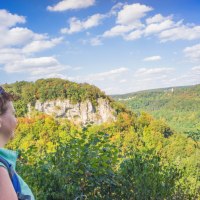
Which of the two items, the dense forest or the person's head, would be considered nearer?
the person's head

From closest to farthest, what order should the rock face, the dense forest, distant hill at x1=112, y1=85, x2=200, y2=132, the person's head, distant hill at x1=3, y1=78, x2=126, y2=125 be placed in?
the person's head < the dense forest < distant hill at x1=3, y1=78, x2=126, y2=125 < the rock face < distant hill at x1=112, y1=85, x2=200, y2=132

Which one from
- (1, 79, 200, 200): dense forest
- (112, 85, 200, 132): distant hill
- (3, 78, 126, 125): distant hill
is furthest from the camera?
(112, 85, 200, 132): distant hill

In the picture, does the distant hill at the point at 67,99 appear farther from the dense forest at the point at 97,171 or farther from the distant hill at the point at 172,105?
the dense forest at the point at 97,171

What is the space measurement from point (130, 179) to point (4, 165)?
3204mm

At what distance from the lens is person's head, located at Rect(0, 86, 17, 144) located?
1122mm

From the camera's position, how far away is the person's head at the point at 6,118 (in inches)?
44.2

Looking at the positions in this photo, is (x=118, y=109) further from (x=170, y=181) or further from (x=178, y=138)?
(x=170, y=181)

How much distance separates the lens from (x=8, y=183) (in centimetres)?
95

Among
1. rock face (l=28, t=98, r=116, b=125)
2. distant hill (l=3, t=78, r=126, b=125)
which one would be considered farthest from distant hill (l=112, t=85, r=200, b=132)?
rock face (l=28, t=98, r=116, b=125)

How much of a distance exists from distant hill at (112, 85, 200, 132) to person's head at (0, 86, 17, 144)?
113851 millimetres

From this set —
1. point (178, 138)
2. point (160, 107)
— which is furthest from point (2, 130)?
point (160, 107)

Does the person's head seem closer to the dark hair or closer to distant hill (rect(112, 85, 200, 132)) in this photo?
the dark hair

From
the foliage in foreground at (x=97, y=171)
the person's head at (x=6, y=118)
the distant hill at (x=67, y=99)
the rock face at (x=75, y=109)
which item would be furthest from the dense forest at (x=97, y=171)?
the rock face at (x=75, y=109)

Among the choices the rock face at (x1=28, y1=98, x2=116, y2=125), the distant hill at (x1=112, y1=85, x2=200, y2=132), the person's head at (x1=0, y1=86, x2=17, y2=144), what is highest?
the person's head at (x1=0, y1=86, x2=17, y2=144)
